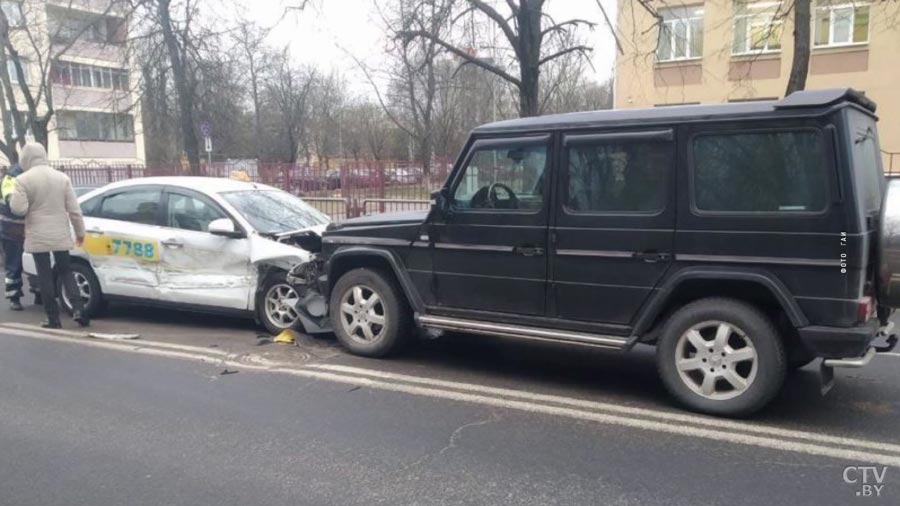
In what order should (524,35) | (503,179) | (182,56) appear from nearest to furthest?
(503,179), (524,35), (182,56)

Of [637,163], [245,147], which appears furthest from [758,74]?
[245,147]

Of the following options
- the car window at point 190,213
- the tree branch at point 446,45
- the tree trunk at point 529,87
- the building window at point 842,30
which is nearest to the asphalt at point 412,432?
the car window at point 190,213

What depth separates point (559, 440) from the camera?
4.22 m

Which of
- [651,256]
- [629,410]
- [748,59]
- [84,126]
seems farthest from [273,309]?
[84,126]

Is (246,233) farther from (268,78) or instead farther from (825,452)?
(268,78)

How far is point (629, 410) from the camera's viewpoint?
186 inches

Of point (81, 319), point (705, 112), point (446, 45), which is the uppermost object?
point (446, 45)

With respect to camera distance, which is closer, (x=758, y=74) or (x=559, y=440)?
(x=559, y=440)

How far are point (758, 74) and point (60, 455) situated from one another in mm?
26130

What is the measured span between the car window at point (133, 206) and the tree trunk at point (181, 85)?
13.6 m

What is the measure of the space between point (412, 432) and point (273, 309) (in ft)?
9.65

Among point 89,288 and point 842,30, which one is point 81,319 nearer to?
point 89,288

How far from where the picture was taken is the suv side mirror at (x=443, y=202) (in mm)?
5531

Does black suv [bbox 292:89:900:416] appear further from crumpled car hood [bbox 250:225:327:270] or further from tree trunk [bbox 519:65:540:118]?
tree trunk [bbox 519:65:540:118]
